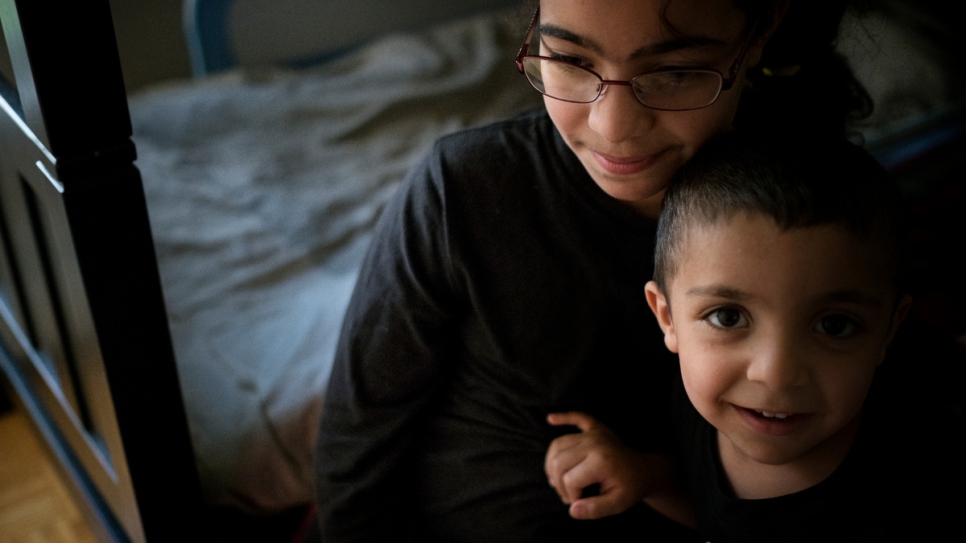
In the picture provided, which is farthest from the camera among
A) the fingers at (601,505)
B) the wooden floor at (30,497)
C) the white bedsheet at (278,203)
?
Answer: the wooden floor at (30,497)

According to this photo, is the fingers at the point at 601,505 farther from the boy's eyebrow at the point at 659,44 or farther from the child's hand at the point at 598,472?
the boy's eyebrow at the point at 659,44

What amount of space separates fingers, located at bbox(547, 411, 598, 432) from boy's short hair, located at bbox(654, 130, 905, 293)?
0.76 feet

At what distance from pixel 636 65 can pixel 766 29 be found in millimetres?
147

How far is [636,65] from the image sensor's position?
2.60 ft

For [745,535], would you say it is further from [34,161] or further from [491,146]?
[34,161]

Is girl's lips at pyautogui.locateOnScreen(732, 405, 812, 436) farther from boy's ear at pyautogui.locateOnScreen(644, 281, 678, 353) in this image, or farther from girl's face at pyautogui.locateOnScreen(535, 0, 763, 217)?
girl's face at pyautogui.locateOnScreen(535, 0, 763, 217)

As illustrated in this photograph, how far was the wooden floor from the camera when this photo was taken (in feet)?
5.14

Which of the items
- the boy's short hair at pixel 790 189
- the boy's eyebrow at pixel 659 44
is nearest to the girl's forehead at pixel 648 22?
the boy's eyebrow at pixel 659 44

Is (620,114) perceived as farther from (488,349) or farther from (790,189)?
(488,349)

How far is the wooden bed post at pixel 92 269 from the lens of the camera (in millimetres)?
822

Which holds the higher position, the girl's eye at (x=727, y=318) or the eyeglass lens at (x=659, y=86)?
the eyeglass lens at (x=659, y=86)

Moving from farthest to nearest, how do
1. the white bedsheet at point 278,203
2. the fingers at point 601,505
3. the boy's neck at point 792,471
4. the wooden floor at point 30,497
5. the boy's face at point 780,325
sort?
the wooden floor at point 30,497 → the white bedsheet at point 278,203 → the fingers at point 601,505 → the boy's neck at point 792,471 → the boy's face at point 780,325

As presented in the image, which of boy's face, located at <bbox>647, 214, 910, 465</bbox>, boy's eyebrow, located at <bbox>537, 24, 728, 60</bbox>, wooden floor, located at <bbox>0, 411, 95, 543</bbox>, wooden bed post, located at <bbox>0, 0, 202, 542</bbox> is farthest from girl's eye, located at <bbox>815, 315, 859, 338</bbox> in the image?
wooden floor, located at <bbox>0, 411, 95, 543</bbox>

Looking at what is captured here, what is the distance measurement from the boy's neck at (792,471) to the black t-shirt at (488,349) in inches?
6.7
